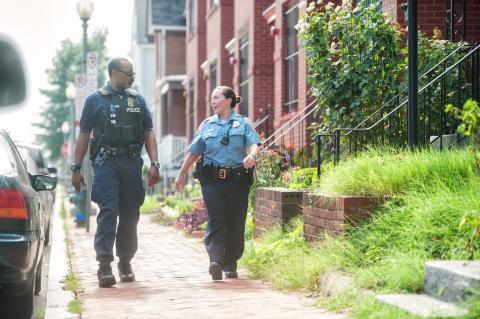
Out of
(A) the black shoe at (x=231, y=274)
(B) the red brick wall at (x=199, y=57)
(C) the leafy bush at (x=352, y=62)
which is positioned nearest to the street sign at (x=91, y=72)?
(C) the leafy bush at (x=352, y=62)

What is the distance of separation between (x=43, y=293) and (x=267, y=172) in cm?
504

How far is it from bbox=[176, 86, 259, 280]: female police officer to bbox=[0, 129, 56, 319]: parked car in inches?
99.9

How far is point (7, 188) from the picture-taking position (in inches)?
246

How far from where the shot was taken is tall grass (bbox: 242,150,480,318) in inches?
259

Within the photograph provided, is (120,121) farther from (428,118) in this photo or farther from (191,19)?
(191,19)

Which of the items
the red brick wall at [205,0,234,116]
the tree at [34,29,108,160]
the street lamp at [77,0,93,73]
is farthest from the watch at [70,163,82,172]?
the tree at [34,29,108,160]

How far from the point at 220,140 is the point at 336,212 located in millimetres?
1536

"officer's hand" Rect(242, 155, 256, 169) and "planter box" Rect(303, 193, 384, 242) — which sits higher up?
"officer's hand" Rect(242, 155, 256, 169)

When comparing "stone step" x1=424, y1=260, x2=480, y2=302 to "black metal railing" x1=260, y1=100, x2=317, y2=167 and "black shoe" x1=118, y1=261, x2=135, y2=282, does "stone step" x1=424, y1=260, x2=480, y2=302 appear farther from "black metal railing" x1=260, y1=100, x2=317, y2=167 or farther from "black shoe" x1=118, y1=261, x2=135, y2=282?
"black metal railing" x1=260, y1=100, x2=317, y2=167

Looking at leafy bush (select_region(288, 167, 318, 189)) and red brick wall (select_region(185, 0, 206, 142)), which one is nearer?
leafy bush (select_region(288, 167, 318, 189))

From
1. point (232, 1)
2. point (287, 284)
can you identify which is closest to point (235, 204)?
point (287, 284)

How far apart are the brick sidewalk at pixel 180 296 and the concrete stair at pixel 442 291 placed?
696 millimetres

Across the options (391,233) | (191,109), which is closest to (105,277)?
(391,233)

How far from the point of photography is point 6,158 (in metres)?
6.80
